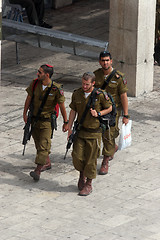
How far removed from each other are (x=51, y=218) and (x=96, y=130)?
1.41 m

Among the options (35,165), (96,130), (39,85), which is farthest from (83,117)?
(35,165)

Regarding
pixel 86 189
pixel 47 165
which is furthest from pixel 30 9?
pixel 86 189

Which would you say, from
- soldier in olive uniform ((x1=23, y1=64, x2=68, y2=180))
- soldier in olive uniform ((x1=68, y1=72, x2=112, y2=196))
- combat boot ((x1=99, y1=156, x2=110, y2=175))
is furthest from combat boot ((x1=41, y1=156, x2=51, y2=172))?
soldier in olive uniform ((x1=68, y1=72, x2=112, y2=196))

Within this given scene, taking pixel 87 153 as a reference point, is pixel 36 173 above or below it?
below

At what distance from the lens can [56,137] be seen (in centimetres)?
1202

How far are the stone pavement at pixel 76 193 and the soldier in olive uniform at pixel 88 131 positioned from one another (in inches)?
15.4

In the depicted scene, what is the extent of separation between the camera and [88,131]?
9.48 m

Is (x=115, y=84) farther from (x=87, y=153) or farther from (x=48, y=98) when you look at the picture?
(x=87, y=153)

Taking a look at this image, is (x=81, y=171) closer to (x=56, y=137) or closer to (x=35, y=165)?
(x=35, y=165)

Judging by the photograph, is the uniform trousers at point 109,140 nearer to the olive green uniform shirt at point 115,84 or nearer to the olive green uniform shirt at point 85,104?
the olive green uniform shirt at point 115,84

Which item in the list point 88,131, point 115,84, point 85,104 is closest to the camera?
point 85,104

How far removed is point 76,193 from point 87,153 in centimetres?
62

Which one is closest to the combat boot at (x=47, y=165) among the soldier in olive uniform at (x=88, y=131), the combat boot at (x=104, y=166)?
the combat boot at (x=104, y=166)

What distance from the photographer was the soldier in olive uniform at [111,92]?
33.7ft
